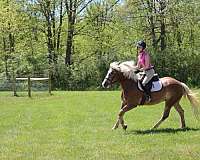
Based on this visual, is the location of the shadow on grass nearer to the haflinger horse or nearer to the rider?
the haflinger horse

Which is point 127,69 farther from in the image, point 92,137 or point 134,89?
point 92,137

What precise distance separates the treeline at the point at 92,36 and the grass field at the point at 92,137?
78.7 feet

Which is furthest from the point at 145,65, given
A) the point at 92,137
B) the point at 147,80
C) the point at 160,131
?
the point at 92,137

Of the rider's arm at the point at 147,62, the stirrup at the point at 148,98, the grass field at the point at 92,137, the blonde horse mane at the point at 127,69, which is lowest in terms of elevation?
the grass field at the point at 92,137

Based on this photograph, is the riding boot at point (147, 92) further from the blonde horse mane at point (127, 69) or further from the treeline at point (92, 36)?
the treeline at point (92, 36)

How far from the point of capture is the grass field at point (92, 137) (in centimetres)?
979

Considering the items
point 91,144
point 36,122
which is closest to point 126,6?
point 36,122

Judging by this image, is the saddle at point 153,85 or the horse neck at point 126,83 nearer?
the saddle at point 153,85

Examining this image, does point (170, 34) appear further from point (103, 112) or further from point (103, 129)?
point (103, 129)

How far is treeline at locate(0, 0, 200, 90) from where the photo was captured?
43406mm

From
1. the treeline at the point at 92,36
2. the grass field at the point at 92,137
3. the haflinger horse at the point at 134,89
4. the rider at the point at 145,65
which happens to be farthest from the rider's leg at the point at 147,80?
the treeline at the point at 92,36

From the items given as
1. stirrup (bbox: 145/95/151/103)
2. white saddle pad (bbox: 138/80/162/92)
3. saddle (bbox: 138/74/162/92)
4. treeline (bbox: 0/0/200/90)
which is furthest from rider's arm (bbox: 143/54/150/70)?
treeline (bbox: 0/0/200/90)

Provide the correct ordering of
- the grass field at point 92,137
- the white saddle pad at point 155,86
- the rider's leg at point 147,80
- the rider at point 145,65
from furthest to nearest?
1. the white saddle pad at point 155,86
2. the rider's leg at point 147,80
3. the rider at point 145,65
4. the grass field at point 92,137

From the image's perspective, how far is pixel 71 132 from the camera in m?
13.5
